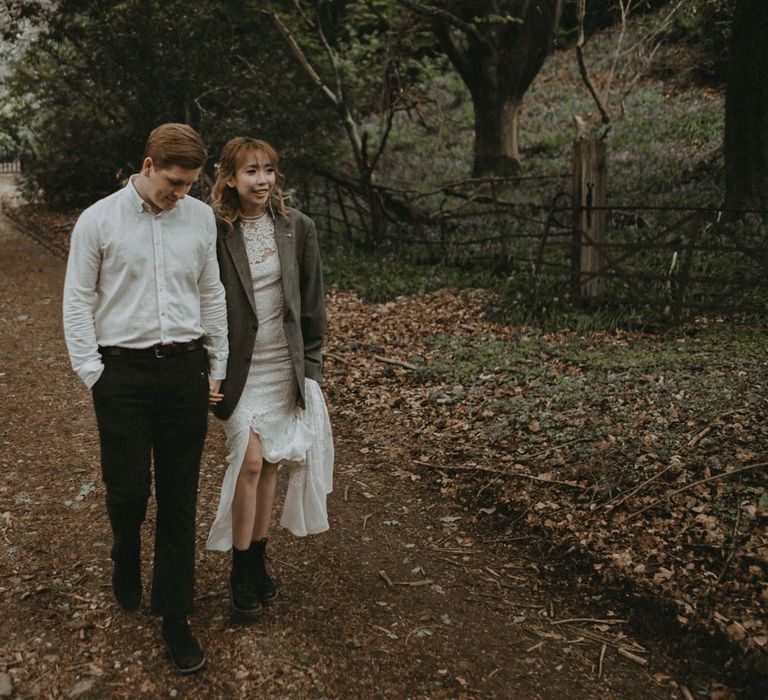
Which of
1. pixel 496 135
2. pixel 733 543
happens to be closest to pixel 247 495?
pixel 733 543

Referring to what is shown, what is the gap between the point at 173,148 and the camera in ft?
10.3

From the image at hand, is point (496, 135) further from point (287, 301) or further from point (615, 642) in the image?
point (615, 642)

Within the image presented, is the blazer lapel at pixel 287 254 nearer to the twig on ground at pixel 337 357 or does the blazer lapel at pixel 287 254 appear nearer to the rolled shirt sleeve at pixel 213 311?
the rolled shirt sleeve at pixel 213 311

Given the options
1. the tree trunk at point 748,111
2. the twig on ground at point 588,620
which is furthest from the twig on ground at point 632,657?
the tree trunk at point 748,111

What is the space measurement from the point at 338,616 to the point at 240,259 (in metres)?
1.85

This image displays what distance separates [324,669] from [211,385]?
1376 mm

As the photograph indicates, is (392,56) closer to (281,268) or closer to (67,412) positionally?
(67,412)

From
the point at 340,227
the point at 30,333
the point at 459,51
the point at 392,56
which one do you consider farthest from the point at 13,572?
the point at 459,51

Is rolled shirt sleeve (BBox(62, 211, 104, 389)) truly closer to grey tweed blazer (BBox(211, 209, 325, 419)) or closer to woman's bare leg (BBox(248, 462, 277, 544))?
grey tweed blazer (BBox(211, 209, 325, 419))

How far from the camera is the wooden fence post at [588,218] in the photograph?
9.40 metres

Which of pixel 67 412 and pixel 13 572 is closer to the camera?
pixel 13 572

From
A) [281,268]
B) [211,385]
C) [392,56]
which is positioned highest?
[392,56]

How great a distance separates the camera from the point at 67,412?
724 centimetres

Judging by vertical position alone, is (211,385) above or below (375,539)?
above
